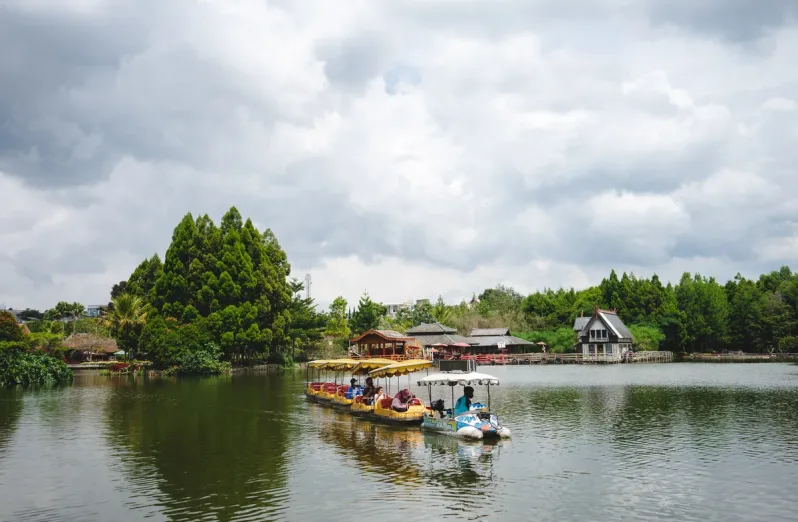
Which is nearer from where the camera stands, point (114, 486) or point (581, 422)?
point (114, 486)

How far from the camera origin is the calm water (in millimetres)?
14711

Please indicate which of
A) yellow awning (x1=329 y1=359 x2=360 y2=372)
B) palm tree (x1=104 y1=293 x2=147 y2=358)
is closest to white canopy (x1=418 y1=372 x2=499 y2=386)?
yellow awning (x1=329 y1=359 x2=360 y2=372)

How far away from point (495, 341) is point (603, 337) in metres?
15.6

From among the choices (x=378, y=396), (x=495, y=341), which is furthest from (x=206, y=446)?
(x=495, y=341)

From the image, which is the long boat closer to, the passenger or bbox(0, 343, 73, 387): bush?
the passenger

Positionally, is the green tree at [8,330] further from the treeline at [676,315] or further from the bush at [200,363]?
the treeline at [676,315]

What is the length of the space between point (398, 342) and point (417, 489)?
2069 inches

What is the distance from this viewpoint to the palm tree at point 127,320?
6512 cm

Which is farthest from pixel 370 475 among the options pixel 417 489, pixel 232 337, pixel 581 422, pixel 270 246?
pixel 270 246

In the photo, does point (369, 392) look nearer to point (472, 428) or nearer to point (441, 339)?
point (472, 428)

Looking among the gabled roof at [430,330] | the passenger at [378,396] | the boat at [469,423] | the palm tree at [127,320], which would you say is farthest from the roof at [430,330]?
the boat at [469,423]

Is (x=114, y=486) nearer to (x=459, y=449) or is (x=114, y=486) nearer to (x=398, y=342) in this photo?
(x=459, y=449)

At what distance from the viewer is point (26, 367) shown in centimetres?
5169

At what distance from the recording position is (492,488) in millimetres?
16250
